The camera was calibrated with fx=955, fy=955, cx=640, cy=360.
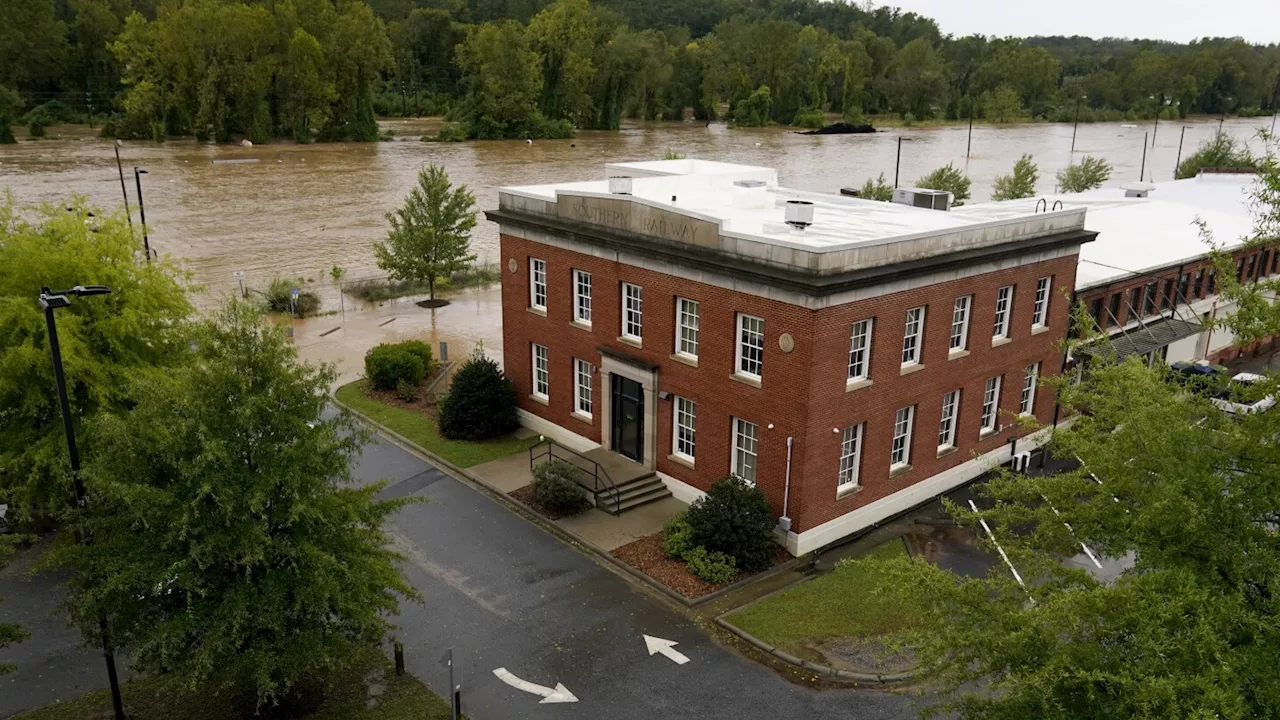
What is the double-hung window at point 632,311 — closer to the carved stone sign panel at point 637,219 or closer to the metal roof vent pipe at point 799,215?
the carved stone sign panel at point 637,219

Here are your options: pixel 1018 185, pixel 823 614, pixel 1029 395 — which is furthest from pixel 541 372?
pixel 1018 185

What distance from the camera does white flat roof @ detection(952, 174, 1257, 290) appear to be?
31.3m

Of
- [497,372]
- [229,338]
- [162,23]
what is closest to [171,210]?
[162,23]

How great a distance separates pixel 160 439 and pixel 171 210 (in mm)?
58389

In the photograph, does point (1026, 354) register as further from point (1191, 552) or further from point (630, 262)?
point (1191, 552)

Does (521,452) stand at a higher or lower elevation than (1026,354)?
lower

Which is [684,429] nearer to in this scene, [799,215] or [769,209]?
[799,215]

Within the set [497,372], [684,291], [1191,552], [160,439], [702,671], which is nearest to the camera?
[1191,552]

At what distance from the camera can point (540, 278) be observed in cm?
2638

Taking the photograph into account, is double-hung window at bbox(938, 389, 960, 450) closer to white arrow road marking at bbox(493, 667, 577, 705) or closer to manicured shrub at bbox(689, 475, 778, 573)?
manicured shrub at bbox(689, 475, 778, 573)

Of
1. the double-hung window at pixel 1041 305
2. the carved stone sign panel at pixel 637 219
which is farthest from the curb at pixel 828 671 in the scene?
the double-hung window at pixel 1041 305

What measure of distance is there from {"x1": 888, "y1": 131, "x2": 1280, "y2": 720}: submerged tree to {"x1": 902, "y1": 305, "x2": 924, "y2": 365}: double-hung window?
357 inches

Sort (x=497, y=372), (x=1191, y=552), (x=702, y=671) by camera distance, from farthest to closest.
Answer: (x=497, y=372) < (x=702, y=671) < (x=1191, y=552)

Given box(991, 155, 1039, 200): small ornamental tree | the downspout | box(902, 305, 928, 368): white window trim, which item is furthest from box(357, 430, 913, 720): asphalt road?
box(991, 155, 1039, 200): small ornamental tree
